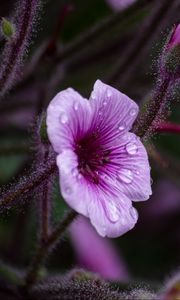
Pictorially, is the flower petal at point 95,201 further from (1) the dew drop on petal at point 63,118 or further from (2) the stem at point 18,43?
(2) the stem at point 18,43

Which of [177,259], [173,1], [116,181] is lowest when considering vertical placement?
[177,259]

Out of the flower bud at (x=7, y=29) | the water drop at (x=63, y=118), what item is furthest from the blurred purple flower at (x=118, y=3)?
the water drop at (x=63, y=118)

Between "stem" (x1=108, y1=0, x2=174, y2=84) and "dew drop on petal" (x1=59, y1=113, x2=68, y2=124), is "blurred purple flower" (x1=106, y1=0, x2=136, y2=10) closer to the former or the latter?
"stem" (x1=108, y1=0, x2=174, y2=84)

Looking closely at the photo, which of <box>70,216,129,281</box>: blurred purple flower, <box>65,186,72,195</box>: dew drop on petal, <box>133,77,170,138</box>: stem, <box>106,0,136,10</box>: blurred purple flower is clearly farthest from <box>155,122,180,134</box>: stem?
<box>70,216,129,281</box>: blurred purple flower

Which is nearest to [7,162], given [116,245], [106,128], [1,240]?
[1,240]

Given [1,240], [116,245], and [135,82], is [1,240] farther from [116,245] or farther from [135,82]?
[135,82]

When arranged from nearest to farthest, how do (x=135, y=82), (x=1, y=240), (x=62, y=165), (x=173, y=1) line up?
1. (x=62, y=165)
2. (x=173, y=1)
3. (x=135, y=82)
4. (x=1, y=240)

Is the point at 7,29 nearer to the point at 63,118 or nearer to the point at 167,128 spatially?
the point at 63,118
